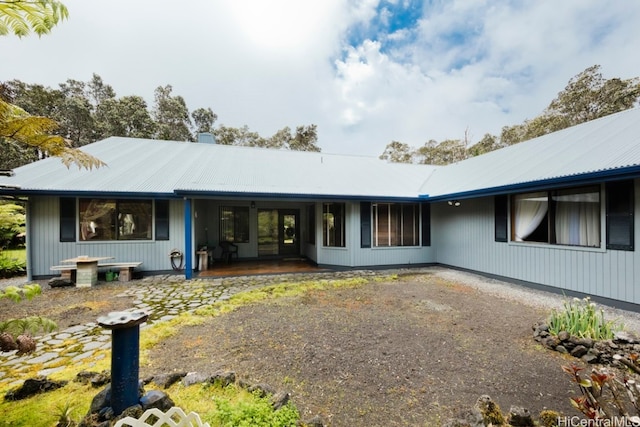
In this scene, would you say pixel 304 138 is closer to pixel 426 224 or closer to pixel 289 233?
pixel 289 233

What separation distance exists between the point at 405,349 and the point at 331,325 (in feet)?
3.85

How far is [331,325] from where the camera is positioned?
4086 mm

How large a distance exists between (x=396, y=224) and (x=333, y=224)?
7.10 ft

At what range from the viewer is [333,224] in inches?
356

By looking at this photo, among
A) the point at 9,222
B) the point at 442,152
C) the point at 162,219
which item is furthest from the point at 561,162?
the point at 442,152

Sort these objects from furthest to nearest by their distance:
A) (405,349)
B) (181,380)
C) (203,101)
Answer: (203,101) → (405,349) → (181,380)

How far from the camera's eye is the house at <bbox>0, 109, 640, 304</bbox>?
5234mm

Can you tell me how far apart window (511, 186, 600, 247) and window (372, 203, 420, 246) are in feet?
9.66

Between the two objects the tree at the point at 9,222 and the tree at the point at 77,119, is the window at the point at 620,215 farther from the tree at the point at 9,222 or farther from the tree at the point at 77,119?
the tree at the point at 77,119

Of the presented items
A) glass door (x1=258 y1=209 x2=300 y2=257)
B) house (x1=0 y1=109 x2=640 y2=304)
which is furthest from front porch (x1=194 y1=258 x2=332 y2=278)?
glass door (x1=258 y1=209 x2=300 y2=257)

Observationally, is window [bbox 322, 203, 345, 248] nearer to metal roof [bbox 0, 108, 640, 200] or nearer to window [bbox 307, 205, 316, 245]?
metal roof [bbox 0, 108, 640, 200]

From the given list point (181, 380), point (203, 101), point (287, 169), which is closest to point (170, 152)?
point (287, 169)

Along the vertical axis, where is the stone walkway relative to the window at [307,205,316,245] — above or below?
below

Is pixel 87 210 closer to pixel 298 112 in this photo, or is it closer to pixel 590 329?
pixel 590 329
